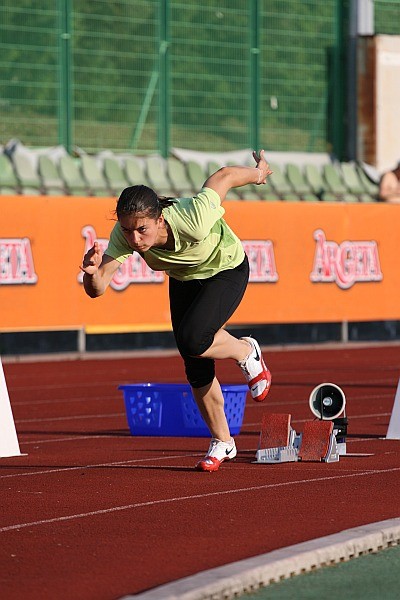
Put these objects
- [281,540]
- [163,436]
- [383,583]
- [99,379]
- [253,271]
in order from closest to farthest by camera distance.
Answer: [383,583], [281,540], [163,436], [99,379], [253,271]

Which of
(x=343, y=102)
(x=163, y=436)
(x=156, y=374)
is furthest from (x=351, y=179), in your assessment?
(x=163, y=436)

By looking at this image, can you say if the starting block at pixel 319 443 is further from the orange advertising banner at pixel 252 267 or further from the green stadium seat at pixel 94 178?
the green stadium seat at pixel 94 178

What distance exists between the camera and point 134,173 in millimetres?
25453

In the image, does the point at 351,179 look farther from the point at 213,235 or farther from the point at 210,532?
the point at 210,532

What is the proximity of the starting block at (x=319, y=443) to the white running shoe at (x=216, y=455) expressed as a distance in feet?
1.85

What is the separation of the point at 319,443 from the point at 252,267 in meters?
13.1

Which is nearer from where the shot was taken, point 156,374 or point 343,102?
point 156,374

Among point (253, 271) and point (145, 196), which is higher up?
point (145, 196)

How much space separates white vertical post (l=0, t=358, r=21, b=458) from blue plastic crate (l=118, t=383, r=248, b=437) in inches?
49.2

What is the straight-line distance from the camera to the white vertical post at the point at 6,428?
948 centimetres

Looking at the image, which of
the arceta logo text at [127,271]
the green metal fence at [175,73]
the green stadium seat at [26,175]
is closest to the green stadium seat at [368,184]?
the green metal fence at [175,73]

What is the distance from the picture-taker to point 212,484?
26.7 ft

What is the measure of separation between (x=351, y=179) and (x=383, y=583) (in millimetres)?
23680

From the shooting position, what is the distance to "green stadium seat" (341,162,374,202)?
27.4 metres
